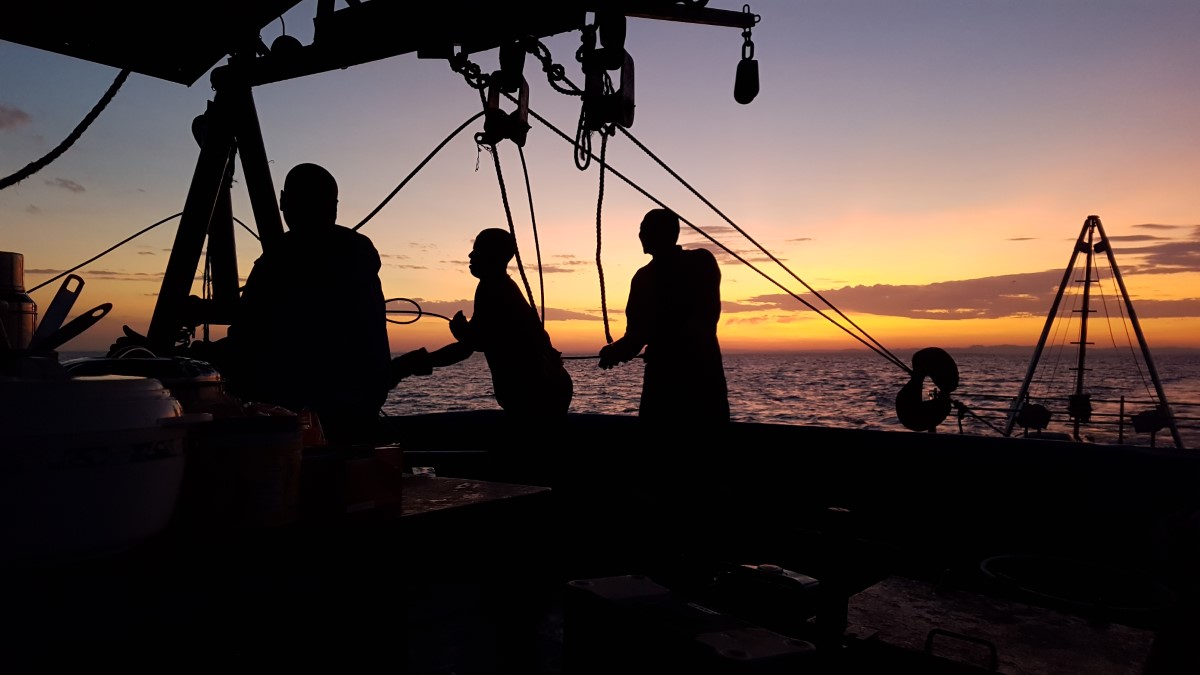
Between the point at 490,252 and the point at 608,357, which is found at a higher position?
the point at 490,252

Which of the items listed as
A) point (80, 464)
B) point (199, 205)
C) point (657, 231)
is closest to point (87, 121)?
point (199, 205)

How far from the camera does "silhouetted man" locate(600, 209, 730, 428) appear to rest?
4.70 metres

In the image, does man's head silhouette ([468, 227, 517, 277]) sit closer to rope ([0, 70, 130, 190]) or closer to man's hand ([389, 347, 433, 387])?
man's hand ([389, 347, 433, 387])

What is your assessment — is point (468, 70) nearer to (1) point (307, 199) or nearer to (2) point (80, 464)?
(1) point (307, 199)

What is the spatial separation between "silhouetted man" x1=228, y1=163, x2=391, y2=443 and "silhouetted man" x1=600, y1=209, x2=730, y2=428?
90.4 inches

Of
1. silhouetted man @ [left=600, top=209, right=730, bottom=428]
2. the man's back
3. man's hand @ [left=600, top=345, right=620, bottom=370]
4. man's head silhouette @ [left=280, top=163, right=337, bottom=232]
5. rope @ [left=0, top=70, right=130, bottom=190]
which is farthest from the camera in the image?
man's hand @ [left=600, top=345, right=620, bottom=370]

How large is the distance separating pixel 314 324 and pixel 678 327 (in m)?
2.58

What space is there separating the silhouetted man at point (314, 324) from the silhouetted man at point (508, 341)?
1.41 m

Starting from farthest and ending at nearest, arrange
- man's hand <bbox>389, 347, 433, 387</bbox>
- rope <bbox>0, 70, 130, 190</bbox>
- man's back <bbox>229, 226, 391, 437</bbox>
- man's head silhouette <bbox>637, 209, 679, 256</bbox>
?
1. man's head silhouette <bbox>637, 209, 679, 256</bbox>
2. rope <bbox>0, 70, 130, 190</bbox>
3. man's hand <bbox>389, 347, 433, 387</bbox>
4. man's back <bbox>229, 226, 391, 437</bbox>

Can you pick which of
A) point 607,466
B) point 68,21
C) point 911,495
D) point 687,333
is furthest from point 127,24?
point 911,495

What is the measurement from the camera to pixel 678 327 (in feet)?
15.5

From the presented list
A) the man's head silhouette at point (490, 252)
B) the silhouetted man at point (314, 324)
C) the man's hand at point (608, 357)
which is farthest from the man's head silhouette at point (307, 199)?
the man's hand at point (608, 357)

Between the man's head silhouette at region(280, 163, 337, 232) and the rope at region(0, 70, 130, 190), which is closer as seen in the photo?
the man's head silhouette at region(280, 163, 337, 232)

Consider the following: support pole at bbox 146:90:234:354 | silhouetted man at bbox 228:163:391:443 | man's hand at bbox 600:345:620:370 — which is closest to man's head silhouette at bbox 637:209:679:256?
man's hand at bbox 600:345:620:370
